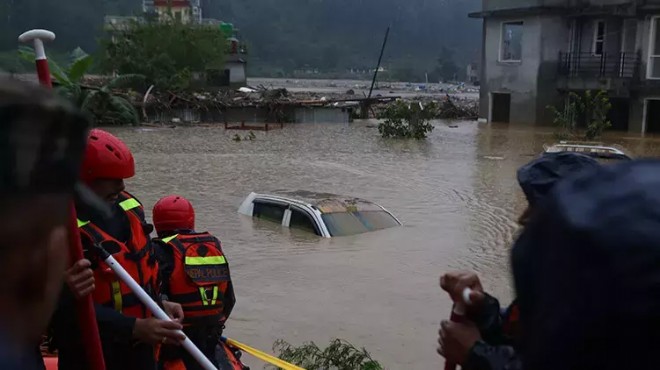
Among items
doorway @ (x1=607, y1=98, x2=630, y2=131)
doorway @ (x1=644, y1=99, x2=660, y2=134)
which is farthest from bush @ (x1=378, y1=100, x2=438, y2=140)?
doorway @ (x1=644, y1=99, x2=660, y2=134)

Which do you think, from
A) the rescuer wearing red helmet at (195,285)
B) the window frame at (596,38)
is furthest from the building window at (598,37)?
the rescuer wearing red helmet at (195,285)

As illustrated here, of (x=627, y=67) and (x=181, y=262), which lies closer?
(x=181, y=262)

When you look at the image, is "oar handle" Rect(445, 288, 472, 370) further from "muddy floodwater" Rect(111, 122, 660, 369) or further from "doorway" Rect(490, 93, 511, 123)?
"doorway" Rect(490, 93, 511, 123)

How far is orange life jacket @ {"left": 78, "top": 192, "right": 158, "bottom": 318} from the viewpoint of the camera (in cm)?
293

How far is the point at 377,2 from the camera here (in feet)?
551

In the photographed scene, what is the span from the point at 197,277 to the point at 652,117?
1212 inches

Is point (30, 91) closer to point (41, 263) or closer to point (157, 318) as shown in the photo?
point (41, 263)

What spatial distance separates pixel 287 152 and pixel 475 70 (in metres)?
118

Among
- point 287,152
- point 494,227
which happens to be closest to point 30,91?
point 494,227

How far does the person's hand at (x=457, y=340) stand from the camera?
1688 mm

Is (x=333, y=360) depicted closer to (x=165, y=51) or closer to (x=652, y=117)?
(x=652, y=117)

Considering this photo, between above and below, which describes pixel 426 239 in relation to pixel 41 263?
below

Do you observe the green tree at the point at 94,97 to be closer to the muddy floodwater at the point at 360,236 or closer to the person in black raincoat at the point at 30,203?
the muddy floodwater at the point at 360,236

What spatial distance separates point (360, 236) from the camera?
11.5 metres
